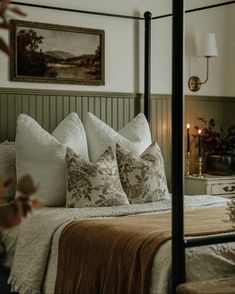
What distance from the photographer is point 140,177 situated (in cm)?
365

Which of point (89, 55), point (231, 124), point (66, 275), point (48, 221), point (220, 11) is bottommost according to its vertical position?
point (66, 275)

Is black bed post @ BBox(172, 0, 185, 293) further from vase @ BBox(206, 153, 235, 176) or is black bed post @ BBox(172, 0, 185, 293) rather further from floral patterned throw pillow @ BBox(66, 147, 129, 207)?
vase @ BBox(206, 153, 235, 176)

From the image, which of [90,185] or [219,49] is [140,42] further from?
[90,185]

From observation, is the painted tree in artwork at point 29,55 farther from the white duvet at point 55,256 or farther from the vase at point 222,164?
the vase at point 222,164

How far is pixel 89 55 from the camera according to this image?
4.37 metres

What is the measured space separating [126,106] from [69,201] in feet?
4.56

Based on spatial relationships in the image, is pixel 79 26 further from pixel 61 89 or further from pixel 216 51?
pixel 216 51

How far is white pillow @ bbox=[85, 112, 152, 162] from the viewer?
3943 mm

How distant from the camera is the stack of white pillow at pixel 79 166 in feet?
11.4

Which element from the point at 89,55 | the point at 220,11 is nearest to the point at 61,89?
the point at 89,55

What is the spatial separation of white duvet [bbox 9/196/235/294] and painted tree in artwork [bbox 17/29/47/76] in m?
1.21

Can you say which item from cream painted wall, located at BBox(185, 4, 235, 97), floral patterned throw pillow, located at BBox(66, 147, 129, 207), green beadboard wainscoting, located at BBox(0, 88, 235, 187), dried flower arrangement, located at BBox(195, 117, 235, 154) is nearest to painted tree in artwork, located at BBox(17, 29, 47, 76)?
green beadboard wainscoting, located at BBox(0, 88, 235, 187)

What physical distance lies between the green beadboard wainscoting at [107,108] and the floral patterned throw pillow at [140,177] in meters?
0.72

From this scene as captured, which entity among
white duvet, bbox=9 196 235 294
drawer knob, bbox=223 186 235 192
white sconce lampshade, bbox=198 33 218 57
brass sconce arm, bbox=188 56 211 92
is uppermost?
white sconce lampshade, bbox=198 33 218 57
